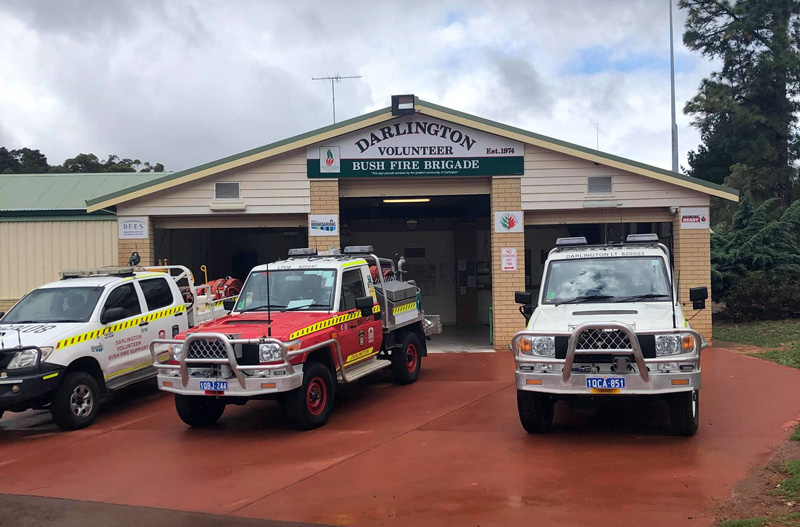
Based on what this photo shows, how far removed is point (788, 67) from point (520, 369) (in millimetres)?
29677

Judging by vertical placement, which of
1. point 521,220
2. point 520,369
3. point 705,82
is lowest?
point 520,369

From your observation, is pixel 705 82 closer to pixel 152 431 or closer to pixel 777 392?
pixel 777 392

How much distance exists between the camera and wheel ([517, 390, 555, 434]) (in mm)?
7585

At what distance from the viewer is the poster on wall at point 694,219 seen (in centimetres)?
1468

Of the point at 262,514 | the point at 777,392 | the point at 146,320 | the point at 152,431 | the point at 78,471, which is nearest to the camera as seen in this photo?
the point at 262,514

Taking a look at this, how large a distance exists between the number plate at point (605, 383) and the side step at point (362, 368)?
10.9 feet

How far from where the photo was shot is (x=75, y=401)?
9.09m

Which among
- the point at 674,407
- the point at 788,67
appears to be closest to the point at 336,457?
the point at 674,407

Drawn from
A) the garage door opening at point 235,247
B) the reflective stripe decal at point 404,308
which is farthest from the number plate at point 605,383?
the garage door opening at point 235,247

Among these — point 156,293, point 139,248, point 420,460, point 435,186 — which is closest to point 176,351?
point 156,293

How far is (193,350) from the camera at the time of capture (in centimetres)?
820

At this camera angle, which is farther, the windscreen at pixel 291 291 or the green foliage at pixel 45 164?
the green foliage at pixel 45 164

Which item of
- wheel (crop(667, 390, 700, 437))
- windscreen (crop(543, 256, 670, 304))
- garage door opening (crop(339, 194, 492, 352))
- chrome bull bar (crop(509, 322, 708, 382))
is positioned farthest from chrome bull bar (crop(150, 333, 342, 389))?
garage door opening (crop(339, 194, 492, 352))

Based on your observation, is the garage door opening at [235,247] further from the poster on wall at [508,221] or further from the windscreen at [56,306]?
the windscreen at [56,306]
